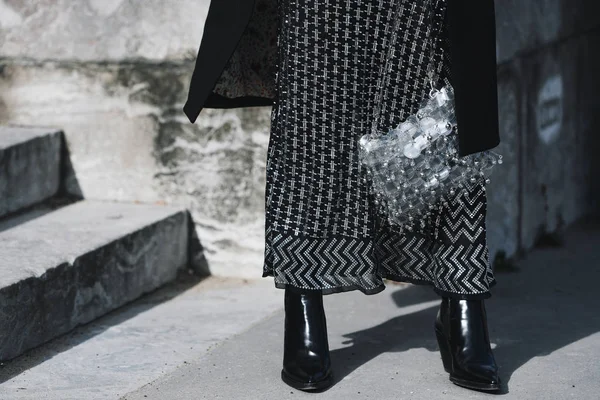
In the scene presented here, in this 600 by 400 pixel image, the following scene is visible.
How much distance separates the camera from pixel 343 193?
274cm

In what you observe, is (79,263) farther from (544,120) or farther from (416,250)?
(544,120)

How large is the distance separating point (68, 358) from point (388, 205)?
1.04 meters

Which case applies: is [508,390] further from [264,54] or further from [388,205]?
[264,54]

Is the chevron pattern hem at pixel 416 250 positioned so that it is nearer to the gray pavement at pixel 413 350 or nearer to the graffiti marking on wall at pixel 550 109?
the gray pavement at pixel 413 350

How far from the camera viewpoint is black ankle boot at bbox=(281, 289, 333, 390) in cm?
274

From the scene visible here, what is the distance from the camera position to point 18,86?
13.1ft

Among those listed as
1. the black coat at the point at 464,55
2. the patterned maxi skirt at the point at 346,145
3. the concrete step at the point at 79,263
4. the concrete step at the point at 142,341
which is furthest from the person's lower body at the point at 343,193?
the concrete step at the point at 79,263

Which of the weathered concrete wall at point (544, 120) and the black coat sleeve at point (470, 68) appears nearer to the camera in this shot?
the black coat sleeve at point (470, 68)

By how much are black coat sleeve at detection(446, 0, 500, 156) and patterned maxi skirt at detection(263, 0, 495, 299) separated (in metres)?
0.07

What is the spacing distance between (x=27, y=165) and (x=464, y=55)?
180 cm

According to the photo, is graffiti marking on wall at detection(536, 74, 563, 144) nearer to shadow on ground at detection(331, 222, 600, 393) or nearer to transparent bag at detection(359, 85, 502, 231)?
shadow on ground at detection(331, 222, 600, 393)

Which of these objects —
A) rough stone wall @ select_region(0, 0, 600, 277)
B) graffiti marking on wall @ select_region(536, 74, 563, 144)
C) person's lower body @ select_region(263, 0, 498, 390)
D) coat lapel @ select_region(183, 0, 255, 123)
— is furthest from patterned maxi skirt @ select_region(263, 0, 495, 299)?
graffiti marking on wall @ select_region(536, 74, 563, 144)

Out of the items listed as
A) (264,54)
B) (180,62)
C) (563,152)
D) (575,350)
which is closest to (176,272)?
(180,62)

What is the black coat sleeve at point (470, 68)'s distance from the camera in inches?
102
